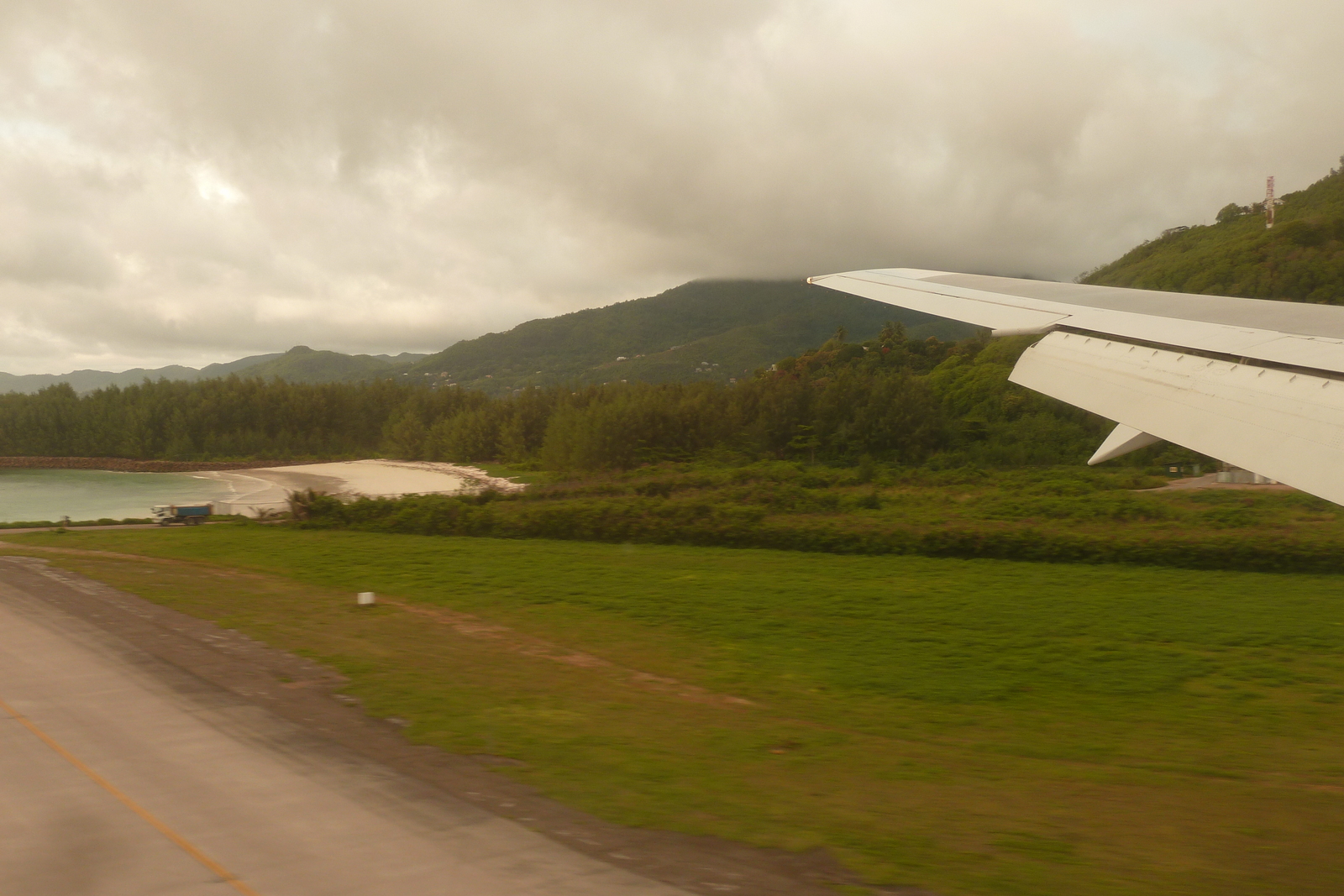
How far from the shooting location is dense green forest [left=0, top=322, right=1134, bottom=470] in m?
40.0

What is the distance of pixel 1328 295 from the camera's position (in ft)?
128

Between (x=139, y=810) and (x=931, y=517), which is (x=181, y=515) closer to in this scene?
(x=931, y=517)

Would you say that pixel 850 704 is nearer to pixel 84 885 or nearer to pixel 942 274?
pixel 942 274

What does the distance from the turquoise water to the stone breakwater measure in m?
1.45

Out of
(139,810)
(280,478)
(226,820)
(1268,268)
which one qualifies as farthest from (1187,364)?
(280,478)

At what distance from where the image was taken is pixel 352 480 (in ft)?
154

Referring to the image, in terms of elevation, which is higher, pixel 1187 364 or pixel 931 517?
pixel 1187 364

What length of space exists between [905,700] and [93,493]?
55639 mm

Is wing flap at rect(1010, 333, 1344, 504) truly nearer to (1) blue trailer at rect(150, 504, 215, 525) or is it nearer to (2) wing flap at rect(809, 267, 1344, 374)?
(2) wing flap at rect(809, 267, 1344, 374)

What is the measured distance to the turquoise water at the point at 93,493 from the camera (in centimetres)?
3906

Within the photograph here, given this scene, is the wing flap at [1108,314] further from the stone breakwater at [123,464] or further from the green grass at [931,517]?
the stone breakwater at [123,464]

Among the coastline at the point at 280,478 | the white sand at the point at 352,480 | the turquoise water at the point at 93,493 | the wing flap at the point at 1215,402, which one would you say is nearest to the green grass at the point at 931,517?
the coastline at the point at 280,478

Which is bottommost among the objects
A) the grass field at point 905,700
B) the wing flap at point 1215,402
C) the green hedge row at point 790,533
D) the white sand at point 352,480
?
the grass field at point 905,700

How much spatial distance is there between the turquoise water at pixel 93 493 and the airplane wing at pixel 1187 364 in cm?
3529
